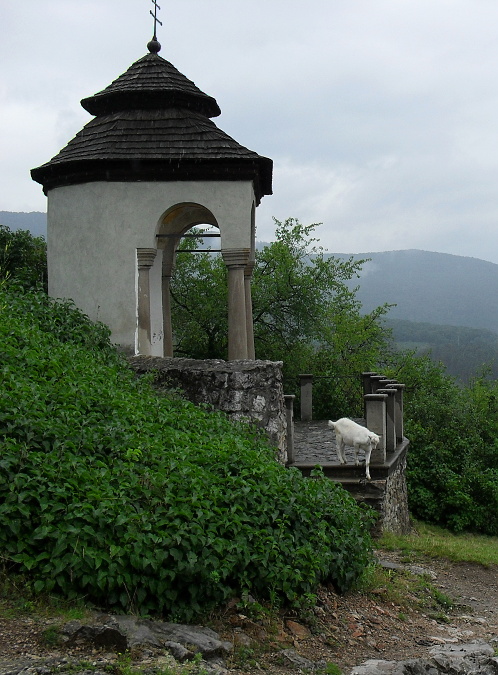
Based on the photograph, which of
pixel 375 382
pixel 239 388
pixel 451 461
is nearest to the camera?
pixel 239 388

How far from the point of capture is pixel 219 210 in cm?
1290

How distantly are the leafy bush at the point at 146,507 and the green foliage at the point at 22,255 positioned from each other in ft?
21.1

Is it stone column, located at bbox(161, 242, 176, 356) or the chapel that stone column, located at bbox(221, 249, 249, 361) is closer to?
the chapel

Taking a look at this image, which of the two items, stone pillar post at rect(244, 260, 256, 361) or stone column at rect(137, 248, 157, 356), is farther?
stone pillar post at rect(244, 260, 256, 361)

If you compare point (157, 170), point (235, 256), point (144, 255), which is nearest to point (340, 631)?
point (235, 256)

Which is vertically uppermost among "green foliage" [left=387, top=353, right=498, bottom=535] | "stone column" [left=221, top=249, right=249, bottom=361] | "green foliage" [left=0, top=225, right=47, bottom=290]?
"green foliage" [left=0, top=225, right=47, bottom=290]

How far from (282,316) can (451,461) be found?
20.8 feet

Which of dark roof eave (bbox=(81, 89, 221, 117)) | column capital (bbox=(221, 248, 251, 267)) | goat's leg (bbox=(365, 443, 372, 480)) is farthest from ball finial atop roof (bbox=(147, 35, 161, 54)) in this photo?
goat's leg (bbox=(365, 443, 372, 480))

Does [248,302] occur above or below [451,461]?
above

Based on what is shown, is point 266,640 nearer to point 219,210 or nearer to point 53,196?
point 219,210

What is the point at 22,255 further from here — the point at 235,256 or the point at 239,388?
the point at 239,388

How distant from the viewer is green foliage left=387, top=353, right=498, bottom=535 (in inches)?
691

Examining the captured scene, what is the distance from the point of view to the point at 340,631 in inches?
253

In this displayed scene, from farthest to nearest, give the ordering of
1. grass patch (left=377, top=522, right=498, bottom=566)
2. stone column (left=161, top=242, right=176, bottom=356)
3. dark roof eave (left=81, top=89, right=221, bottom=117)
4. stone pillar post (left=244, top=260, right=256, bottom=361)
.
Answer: stone column (left=161, top=242, right=176, bottom=356) → stone pillar post (left=244, top=260, right=256, bottom=361) → dark roof eave (left=81, top=89, right=221, bottom=117) → grass patch (left=377, top=522, right=498, bottom=566)
